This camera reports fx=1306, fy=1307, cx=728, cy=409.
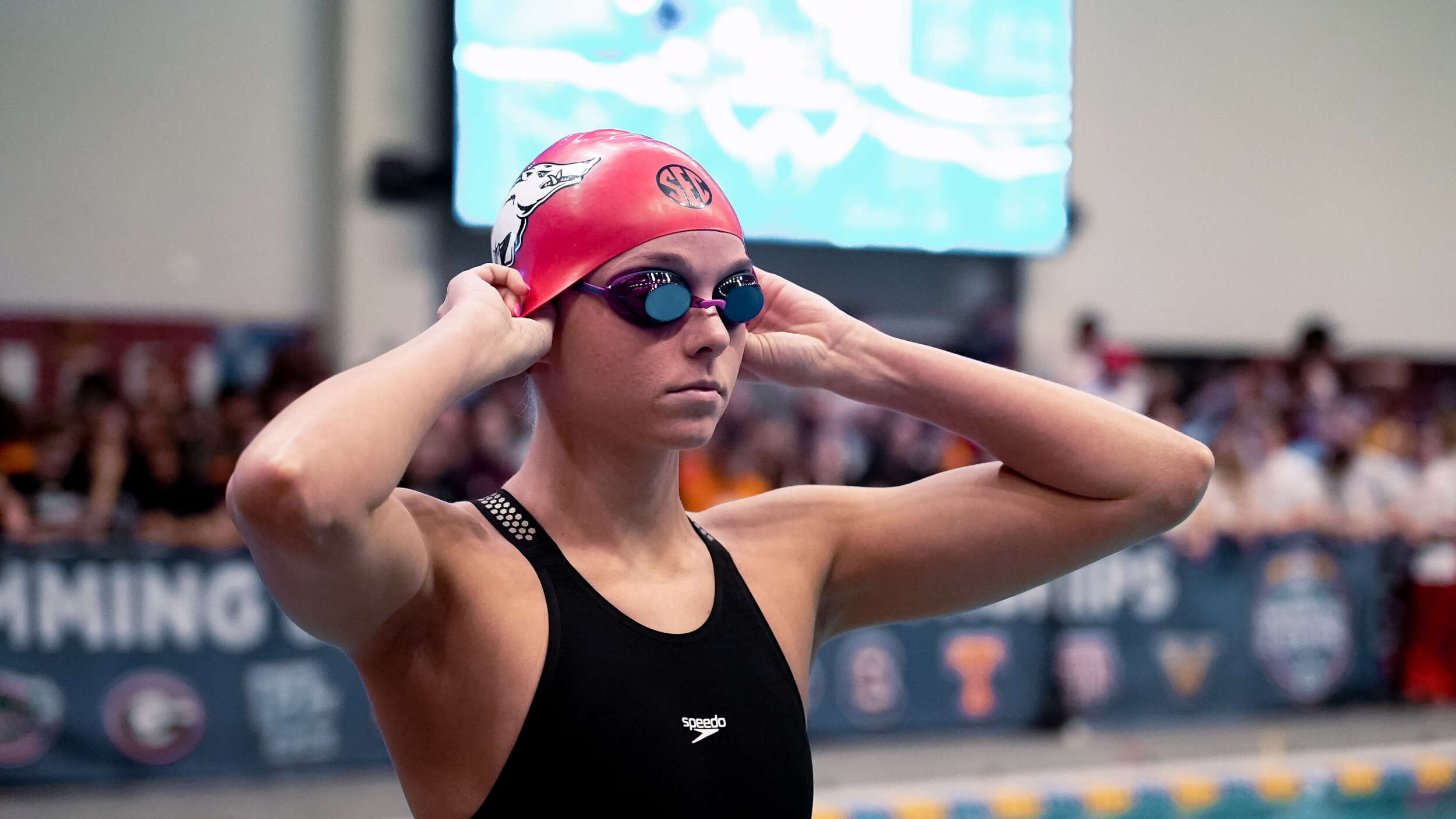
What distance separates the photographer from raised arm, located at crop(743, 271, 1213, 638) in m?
2.06

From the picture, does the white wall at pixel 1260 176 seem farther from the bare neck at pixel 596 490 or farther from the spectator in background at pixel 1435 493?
the bare neck at pixel 596 490

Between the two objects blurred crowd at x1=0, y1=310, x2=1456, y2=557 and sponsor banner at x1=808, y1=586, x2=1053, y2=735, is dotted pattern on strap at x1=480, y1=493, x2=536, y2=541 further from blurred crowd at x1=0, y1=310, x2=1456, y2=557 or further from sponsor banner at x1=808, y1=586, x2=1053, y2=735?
sponsor banner at x1=808, y1=586, x2=1053, y2=735

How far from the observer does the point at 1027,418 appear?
81.0 inches

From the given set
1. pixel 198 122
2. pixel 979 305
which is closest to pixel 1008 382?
pixel 198 122

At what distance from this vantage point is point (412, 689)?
1702 mm

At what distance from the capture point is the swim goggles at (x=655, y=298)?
1737 mm

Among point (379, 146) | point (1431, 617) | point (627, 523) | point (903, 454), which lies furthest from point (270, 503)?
point (1431, 617)

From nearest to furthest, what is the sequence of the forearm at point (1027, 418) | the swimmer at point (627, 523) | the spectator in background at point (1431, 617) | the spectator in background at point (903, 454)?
the swimmer at point (627, 523) → the forearm at point (1027, 418) → the spectator in background at point (903, 454) → the spectator in background at point (1431, 617)

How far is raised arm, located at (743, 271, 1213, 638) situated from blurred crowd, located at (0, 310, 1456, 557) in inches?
108

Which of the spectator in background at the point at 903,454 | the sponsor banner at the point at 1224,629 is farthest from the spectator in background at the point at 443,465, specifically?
the sponsor banner at the point at 1224,629

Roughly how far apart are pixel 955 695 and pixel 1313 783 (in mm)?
1842

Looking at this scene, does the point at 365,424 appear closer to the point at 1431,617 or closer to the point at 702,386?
the point at 702,386

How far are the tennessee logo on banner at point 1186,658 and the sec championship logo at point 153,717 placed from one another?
516 cm

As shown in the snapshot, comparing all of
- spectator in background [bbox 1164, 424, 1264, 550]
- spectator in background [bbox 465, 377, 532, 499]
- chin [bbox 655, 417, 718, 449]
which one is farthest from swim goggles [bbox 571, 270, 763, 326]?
spectator in background [bbox 1164, 424, 1264, 550]
